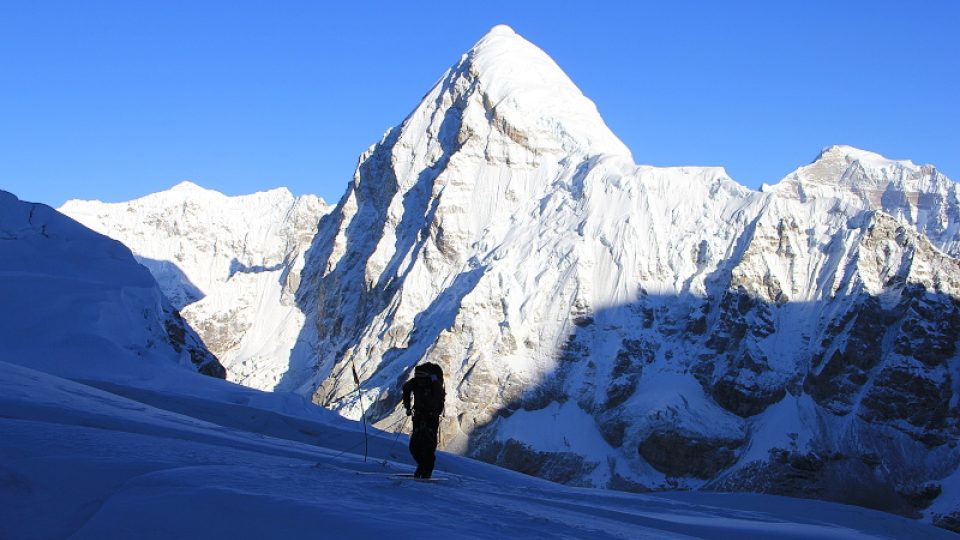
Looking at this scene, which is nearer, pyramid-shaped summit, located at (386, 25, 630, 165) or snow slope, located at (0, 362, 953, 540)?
snow slope, located at (0, 362, 953, 540)

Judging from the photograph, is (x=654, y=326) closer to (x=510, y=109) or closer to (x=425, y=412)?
(x=510, y=109)

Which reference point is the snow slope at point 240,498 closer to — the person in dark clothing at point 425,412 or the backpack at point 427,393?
the person in dark clothing at point 425,412

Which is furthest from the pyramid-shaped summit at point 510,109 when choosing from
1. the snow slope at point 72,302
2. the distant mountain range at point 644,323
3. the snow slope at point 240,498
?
the snow slope at point 240,498

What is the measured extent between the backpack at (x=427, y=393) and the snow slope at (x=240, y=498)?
1.20m

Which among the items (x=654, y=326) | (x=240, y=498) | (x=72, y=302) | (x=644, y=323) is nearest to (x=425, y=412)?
(x=240, y=498)

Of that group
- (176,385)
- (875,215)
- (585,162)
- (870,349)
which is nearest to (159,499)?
(176,385)

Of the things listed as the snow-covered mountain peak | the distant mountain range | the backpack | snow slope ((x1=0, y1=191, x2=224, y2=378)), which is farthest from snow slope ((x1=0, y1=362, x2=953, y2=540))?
the snow-covered mountain peak

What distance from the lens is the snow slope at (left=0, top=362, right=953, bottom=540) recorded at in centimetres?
916

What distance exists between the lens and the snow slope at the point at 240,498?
30.1ft

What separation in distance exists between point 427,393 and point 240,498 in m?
5.94

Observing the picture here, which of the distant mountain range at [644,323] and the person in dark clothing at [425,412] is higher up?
the distant mountain range at [644,323]

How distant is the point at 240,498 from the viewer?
9.78 meters

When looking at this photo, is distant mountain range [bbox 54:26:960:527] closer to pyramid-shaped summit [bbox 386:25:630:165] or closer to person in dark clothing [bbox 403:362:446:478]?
pyramid-shaped summit [bbox 386:25:630:165]

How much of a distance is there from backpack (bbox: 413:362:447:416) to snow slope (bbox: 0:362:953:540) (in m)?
1.20
